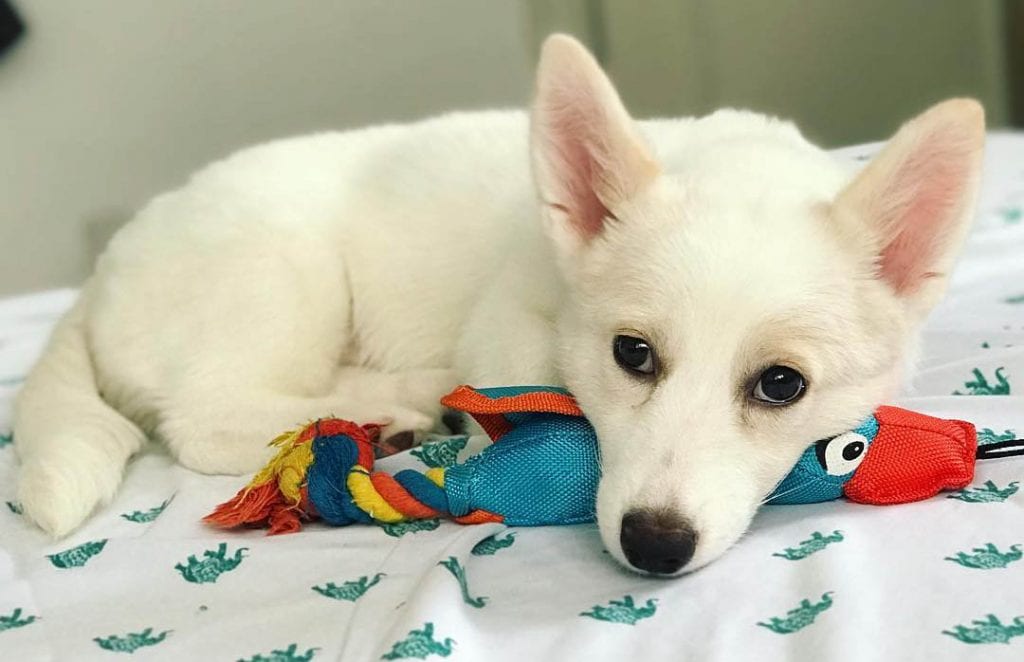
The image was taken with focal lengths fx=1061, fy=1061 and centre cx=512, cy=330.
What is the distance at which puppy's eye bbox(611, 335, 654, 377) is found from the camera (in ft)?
5.29

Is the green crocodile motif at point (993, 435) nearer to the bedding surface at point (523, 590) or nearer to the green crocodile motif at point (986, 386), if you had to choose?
the bedding surface at point (523, 590)

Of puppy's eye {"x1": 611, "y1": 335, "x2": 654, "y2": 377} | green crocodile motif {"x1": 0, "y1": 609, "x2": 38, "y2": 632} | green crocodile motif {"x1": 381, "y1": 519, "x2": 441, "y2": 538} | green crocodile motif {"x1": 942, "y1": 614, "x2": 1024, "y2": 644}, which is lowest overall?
green crocodile motif {"x1": 381, "y1": 519, "x2": 441, "y2": 538}

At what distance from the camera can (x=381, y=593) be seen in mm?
1439

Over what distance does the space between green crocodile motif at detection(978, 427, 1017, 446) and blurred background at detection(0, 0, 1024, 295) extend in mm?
2381

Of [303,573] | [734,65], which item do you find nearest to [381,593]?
[303,573]

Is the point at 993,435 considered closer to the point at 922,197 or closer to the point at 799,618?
the point at 922,197

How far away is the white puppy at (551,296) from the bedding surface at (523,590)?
0.08 meters

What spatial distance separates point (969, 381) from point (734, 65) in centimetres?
305

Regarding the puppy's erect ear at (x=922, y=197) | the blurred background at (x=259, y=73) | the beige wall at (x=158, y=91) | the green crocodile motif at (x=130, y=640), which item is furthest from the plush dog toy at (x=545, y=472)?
the beige wall at (x=158, y=91)

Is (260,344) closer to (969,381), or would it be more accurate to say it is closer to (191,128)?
(969,381)

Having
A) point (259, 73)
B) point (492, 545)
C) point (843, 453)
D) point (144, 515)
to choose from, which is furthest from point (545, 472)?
point (259, 73)

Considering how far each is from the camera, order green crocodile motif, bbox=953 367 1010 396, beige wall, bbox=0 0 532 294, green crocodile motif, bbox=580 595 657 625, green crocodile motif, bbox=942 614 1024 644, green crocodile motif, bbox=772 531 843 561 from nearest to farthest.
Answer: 1. green crocodile motif, bbox=942 614 1024 644
2. green crocodile motif, bbox=580 595 657 625
3. green crocodile motif, bbox=772 531 843 561
4. green crocodile motif, bbox=953 367 1010 396
5. beige wall, bbox=0 0 532 294

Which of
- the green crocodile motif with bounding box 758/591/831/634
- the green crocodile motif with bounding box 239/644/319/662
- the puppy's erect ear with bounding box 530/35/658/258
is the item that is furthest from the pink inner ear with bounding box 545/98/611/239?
the green crocodile motif with bounding box 239/644/319/662

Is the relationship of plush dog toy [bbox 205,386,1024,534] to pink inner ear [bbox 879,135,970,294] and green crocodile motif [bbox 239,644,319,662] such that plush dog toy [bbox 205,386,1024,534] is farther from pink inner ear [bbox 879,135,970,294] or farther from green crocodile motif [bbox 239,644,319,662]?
green crocodile motif [bbox 239,644,319,662]
